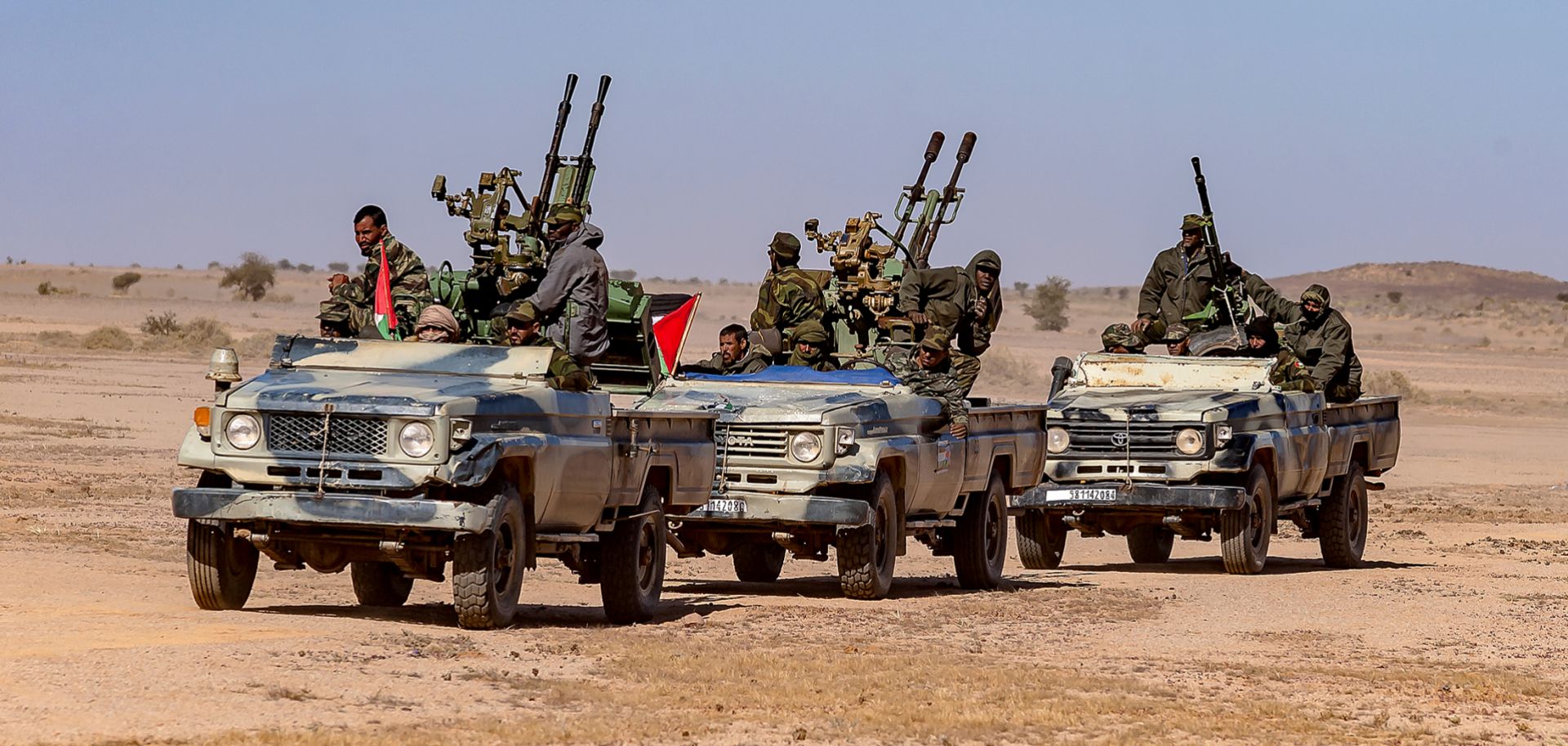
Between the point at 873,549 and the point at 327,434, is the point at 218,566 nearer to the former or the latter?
the point at 327,434

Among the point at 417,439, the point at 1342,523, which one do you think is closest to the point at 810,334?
the point at 1342,523

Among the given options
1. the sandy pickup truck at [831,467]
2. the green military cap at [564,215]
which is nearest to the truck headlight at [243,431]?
the sandy pickup truck at [831,467]

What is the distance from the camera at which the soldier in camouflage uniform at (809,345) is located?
1866cm

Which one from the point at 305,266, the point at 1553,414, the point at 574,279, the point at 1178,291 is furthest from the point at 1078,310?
the point at 574,279

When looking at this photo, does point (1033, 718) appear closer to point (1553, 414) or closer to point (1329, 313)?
point (1329, 313)

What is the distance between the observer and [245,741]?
30.0 feet

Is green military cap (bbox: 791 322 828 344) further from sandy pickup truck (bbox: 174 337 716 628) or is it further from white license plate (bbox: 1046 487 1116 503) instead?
sandy pickup truck (bbox: 174 337 716 628)

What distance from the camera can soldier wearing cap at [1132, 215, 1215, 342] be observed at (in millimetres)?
22984

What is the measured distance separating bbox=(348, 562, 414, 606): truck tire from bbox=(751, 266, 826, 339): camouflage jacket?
4923 mm

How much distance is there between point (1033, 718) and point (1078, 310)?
11111cm

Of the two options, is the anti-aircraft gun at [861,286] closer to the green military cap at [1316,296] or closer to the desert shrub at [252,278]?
the green military cap at [1316,296]

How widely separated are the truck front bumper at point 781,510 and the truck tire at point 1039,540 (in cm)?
486

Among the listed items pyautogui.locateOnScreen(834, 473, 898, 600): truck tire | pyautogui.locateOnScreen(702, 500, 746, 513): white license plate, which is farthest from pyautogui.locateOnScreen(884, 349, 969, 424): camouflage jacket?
pyautogui.locateOnScreen(702, 500, 746, 513): white license plate

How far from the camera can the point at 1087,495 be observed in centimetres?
1970
